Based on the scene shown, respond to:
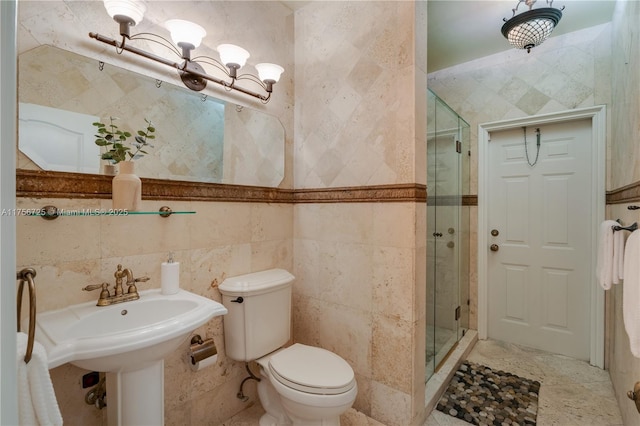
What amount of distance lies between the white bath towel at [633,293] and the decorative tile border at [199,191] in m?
0.83

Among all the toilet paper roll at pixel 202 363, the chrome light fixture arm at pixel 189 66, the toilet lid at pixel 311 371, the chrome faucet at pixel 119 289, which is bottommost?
the toilet lid at pixel 311 371

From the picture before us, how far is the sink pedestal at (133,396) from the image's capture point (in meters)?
1.09

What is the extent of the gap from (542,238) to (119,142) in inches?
124

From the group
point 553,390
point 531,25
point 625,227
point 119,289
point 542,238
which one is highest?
point 531,25

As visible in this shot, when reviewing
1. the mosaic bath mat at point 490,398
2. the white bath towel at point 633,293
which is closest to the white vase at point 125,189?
the white bath towel at point 633,293

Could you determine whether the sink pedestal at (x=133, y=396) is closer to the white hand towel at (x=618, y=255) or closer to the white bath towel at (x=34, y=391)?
the white bath towel at (x=34, y=391)

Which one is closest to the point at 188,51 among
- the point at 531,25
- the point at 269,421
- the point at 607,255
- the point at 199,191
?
the point at 199,191

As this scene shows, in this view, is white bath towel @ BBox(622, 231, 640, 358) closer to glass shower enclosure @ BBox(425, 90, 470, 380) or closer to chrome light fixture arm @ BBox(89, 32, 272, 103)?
glass shower enclosure @ BBox(425, 90, 470, 380)

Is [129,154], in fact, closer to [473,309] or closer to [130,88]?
[130,88]

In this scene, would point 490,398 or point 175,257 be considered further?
point 490,398

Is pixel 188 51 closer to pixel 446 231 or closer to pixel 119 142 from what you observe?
pixel 119 142

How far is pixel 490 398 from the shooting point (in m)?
1.92

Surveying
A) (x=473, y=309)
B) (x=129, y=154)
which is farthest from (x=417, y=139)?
(x=473, y=309)

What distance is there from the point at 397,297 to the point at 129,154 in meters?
1.50
